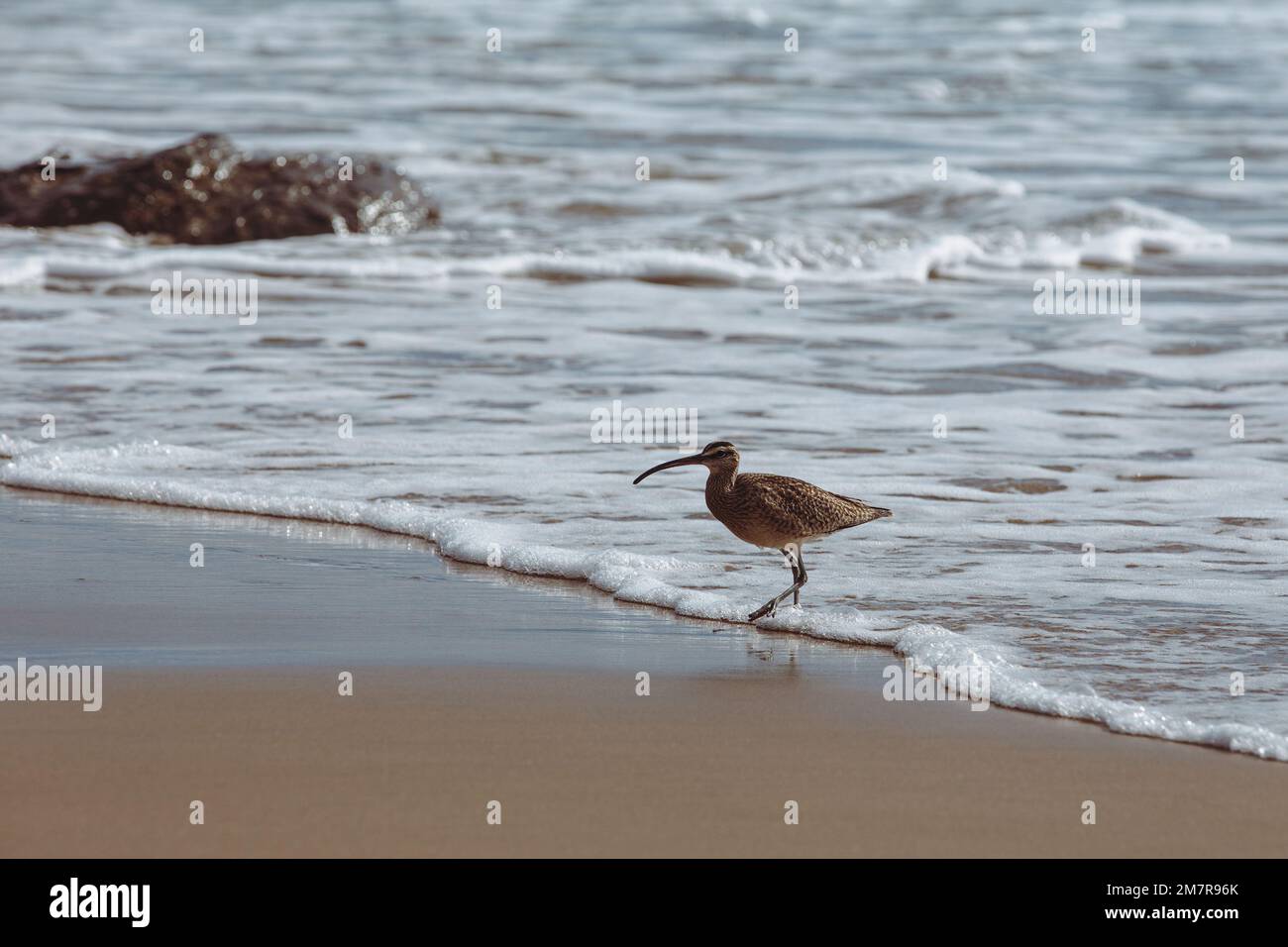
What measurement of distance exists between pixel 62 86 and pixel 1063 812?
20.2m

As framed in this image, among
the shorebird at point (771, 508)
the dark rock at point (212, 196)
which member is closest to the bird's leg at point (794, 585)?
the shorebird at point (771, 508)

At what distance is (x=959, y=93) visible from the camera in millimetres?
23359

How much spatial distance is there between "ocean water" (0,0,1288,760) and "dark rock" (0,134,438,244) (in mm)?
353

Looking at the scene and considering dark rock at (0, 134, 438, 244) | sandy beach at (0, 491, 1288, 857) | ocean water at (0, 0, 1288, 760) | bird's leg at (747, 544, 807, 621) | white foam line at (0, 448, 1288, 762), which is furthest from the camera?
dark rock at (0, 134, 438, 244)

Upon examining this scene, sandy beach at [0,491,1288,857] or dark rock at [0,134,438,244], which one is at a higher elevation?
dark rock at [0,134,438,244]

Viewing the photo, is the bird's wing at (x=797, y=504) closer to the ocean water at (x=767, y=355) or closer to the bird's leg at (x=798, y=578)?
the bird's leg at (x=798, y=578)

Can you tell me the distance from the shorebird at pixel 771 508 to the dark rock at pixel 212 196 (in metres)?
8.33

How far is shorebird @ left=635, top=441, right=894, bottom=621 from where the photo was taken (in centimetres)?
532

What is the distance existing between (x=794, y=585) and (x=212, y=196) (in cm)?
892

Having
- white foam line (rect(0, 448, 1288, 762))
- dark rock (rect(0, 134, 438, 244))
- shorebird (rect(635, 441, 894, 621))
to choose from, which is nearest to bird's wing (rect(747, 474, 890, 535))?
shorebird (rect(635, 441, 894, 621))

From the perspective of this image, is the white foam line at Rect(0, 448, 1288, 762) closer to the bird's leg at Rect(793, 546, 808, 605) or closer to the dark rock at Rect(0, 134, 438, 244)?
the bird's leg at Rect(793, 546, 808, 605)

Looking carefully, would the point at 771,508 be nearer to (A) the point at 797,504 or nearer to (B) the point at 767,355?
(A) the point at 797,504

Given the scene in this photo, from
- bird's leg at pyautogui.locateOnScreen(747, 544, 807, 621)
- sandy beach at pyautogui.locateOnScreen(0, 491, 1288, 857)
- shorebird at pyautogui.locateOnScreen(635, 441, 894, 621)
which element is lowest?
sandy beach at pyautogui.locateOnScreen(0, 491, 1288, 857)
